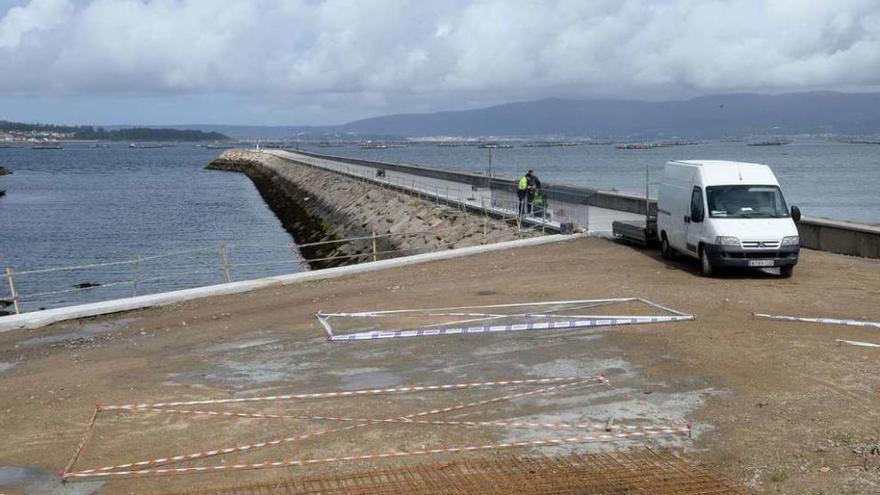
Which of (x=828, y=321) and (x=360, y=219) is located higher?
(x=828, y=321)

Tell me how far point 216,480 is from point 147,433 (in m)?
1.56

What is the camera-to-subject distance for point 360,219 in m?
43.5

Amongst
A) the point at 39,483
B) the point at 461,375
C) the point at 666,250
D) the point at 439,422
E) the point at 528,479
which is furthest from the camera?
the point at 666,250

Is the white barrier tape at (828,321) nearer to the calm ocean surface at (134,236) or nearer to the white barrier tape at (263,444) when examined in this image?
the white barrier tape at (263,444)

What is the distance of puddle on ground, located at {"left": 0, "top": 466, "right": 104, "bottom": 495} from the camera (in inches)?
286

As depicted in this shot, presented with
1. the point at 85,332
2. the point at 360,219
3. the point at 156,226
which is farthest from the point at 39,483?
the point at 156,226

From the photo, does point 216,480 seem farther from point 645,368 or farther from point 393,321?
point 393,321

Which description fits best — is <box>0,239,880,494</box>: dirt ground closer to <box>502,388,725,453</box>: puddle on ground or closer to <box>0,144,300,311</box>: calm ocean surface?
<box>502,388,725,453</box>: puddle on ground

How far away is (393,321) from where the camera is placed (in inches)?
545

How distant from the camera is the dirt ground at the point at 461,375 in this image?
311 inches

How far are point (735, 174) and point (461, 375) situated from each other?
32.4 ft

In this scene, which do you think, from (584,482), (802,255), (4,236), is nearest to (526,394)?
(584,482)

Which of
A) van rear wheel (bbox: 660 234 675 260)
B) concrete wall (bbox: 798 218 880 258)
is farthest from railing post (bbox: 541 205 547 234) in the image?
concrete wall (bbox: 798 218 880 258)

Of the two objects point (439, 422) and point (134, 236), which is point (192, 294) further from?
point (134, 236)
